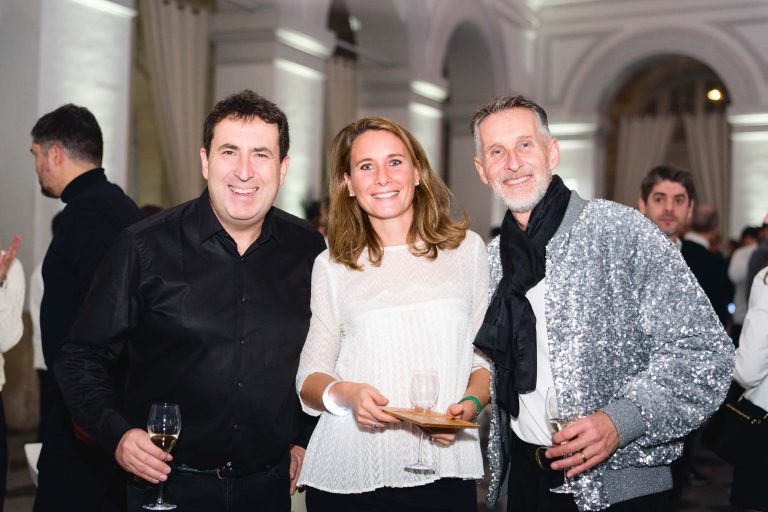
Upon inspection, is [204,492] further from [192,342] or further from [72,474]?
[72,474]

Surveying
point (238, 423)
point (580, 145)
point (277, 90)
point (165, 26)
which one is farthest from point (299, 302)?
point (580, 145)

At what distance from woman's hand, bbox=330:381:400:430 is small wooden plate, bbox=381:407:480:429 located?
23mm

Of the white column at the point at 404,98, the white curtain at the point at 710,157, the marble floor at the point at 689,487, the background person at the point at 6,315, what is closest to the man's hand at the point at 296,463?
the background person at the point at 6,315

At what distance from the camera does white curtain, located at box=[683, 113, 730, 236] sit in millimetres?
17016

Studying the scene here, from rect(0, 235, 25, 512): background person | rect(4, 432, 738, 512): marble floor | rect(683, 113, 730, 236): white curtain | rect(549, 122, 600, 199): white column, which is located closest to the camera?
rect(0, 235, 25, 512): background person

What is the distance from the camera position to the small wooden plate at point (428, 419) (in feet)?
7.43

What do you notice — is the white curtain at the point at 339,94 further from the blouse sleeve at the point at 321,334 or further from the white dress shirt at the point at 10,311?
the blouse sleeve at the point at 321,334

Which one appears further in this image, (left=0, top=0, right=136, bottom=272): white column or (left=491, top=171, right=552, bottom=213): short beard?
(left=0, top=0, right=136, bottom=272): white column

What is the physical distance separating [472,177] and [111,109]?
24.6 ft

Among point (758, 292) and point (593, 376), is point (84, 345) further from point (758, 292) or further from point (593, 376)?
point (758, 292)

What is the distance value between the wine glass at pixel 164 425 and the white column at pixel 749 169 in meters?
13.0

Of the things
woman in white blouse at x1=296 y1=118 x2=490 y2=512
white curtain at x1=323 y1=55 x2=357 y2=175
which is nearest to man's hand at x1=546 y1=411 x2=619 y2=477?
woman in white blouse at x1=296 y1=118 x2=490 y2=512

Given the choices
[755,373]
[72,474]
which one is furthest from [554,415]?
[72,474]

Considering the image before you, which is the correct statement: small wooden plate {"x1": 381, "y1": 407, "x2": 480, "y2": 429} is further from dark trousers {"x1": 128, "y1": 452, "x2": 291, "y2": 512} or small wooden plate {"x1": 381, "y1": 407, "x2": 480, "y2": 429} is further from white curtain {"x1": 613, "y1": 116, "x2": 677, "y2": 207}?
white curtain {"x1": 613, "y1": 116, "x2": 677, "y2": 207}
